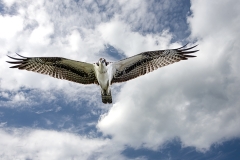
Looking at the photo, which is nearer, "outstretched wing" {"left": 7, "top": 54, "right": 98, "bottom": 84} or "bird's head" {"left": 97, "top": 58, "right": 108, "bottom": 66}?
"bird's head" {"left": 97, "top": 58, "right": 108, "bottom": 66}

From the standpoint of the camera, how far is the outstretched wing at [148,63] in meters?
12.8

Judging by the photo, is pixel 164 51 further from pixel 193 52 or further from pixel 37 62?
pixel 37 62

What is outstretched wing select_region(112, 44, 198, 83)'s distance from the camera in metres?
12.8

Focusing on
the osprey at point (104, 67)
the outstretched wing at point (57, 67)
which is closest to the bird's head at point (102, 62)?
the osprey at point (104, 67)

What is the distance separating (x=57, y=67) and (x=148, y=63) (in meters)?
5.12

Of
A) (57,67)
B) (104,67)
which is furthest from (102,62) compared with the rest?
(57,67)

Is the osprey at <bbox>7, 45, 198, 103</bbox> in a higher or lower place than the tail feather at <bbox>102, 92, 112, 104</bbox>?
higher

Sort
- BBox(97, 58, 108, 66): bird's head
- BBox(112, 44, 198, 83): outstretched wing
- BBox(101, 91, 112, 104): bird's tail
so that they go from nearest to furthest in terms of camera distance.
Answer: BBox(97, 58, 108, 66): bird's head
BBox(101, 91, 112, 104): bird's tail
BBox(112, 44, 198, 83): outstretched wing

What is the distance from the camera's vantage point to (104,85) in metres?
11.8

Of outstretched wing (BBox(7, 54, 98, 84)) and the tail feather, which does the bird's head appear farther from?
the tail feather

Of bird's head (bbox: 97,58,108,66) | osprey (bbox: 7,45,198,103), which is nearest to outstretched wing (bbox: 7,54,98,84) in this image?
osprey (bbox: 7,45,198,103)

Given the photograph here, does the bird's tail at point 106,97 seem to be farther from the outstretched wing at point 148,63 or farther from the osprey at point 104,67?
the outstretched wing at point 148,63

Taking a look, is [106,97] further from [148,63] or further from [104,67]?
[148,63]

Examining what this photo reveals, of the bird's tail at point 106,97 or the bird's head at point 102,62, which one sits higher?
the bird's head at point 102,62
